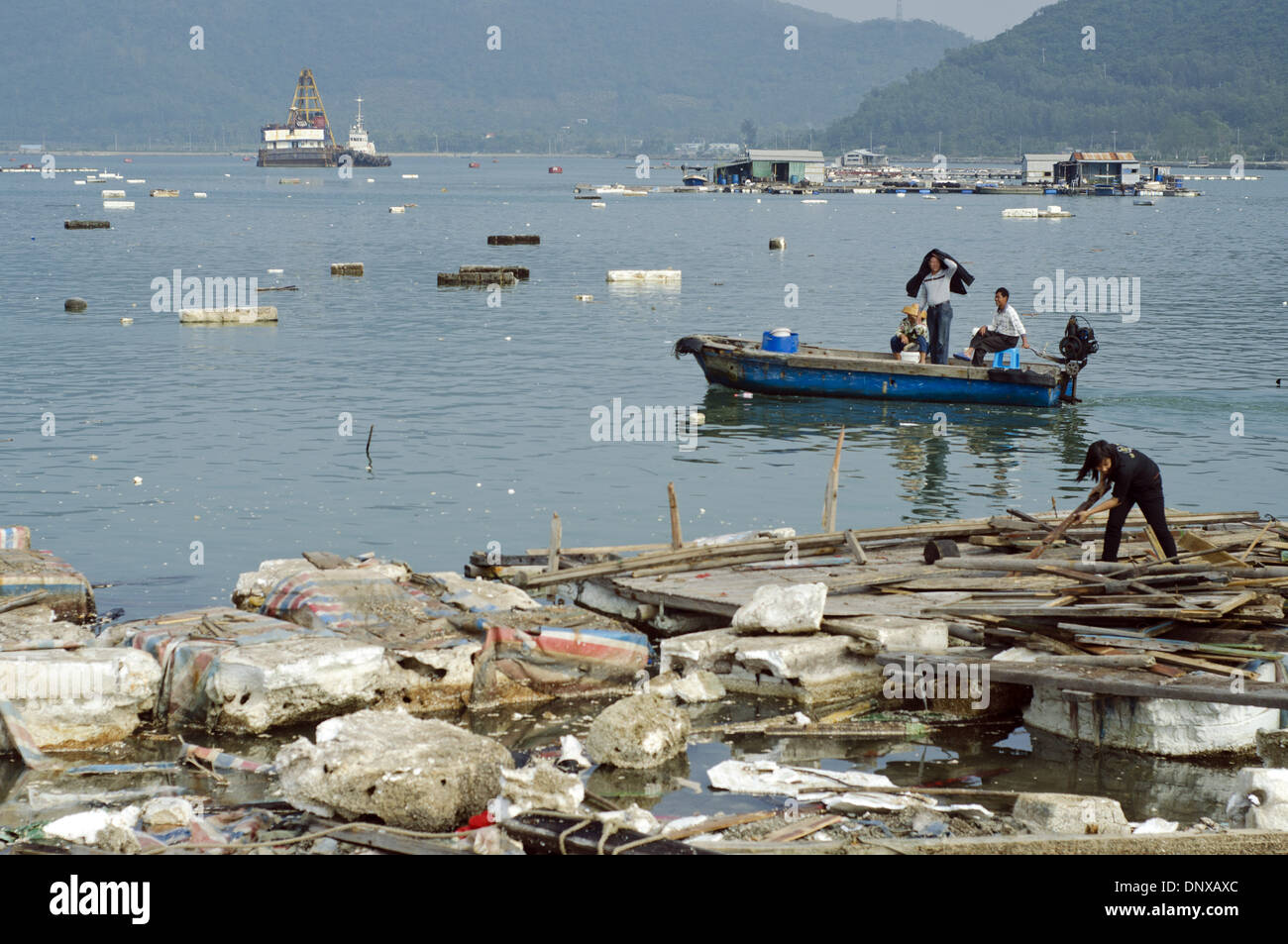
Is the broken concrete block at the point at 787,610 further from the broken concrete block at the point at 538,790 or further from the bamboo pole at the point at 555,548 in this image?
the broken concrete block at the point at 538,790

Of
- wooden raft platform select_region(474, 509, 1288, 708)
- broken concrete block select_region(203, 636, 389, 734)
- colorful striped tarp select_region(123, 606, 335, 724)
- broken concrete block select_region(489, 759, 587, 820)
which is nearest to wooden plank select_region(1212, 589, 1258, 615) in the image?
wooden raft platform select_region(474, 509, 1288, 708)

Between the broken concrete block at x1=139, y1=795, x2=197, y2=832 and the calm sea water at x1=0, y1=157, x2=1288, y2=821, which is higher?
the calm sea water at x1=0, y1=157, x2=1288, y2=821

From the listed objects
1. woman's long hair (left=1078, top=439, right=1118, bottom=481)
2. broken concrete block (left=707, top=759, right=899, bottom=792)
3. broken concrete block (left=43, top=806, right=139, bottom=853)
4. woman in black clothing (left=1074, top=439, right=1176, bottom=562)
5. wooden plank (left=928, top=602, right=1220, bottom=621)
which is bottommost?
broken concrete block (left=707, top=759, right=899, bottom=792)

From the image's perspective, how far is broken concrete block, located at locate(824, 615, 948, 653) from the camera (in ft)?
40.2

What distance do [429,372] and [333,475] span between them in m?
11.4

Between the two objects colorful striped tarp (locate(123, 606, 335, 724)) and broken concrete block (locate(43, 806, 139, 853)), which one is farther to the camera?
colorful striped tarp (locate(123, 606, 335, 724))

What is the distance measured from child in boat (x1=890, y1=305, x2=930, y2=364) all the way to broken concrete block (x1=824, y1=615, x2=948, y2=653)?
52.6 feet

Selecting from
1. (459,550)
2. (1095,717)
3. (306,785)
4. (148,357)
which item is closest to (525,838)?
(306,785)

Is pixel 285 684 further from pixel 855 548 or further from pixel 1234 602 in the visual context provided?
pixel 1234 602

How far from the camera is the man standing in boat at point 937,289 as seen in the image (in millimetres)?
24891

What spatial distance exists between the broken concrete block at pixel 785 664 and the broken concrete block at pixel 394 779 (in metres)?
3.20

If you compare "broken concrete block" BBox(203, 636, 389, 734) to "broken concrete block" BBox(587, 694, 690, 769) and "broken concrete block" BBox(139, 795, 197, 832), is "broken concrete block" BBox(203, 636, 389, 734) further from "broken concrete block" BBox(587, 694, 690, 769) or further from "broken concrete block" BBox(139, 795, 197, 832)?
"broken concrete block" BBox(587, 694, 690, 769)

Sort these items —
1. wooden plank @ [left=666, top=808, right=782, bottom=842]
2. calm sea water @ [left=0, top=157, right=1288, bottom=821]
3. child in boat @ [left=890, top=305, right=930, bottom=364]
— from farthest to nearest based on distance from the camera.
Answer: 1. child in boat @ [left=890, top=305, right=930, bottom=364]
2. calm sea water @ [left=0, top=157, right=1288, bottom=821]
3. wooden plank @ [left=666, top=808, right=782, bottom=842]
